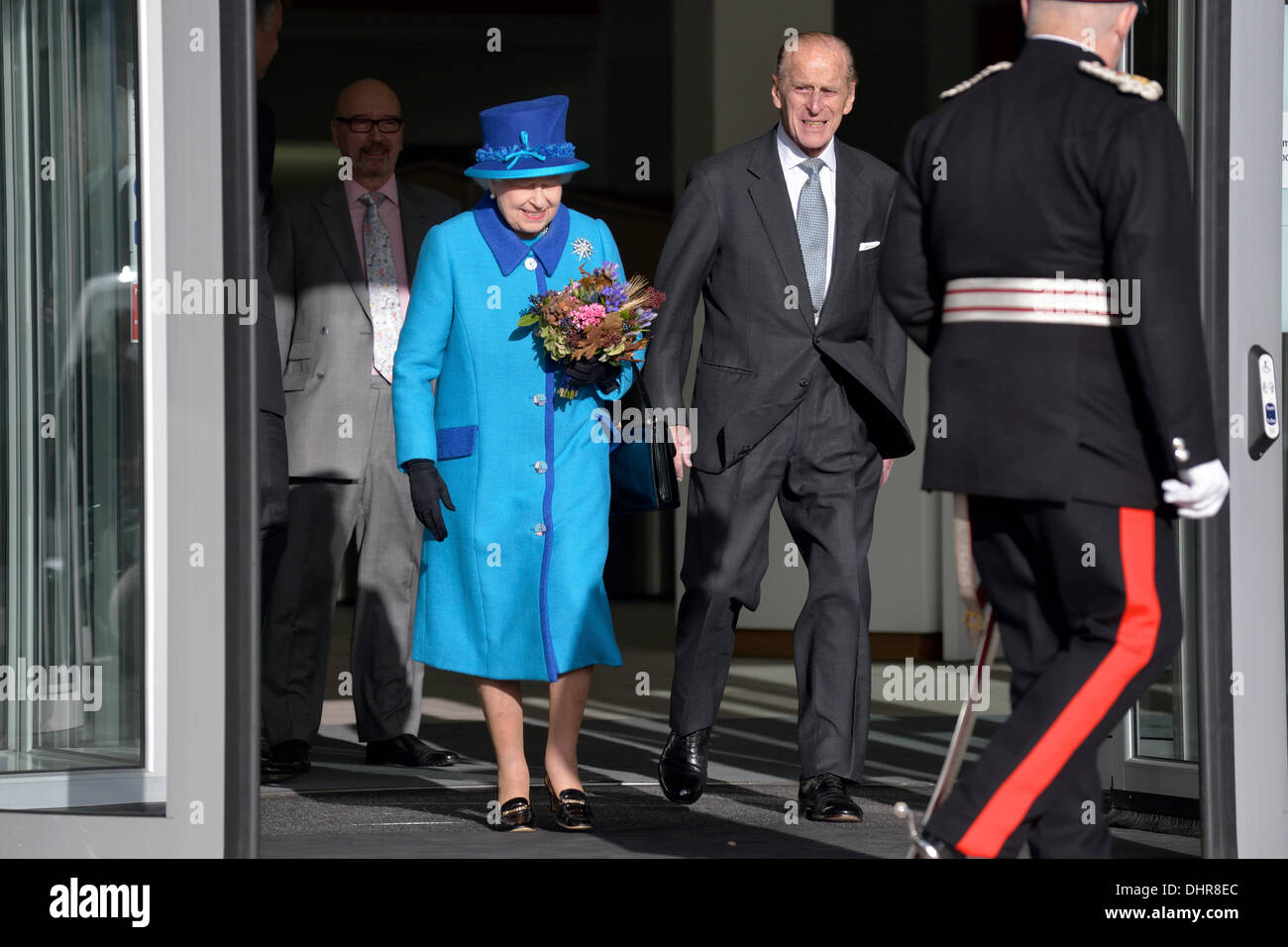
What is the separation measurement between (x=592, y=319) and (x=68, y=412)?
53.2 inches

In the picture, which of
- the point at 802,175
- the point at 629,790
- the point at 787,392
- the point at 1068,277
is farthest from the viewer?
the point at 629,790

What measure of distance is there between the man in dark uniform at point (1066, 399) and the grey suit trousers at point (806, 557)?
1788mm

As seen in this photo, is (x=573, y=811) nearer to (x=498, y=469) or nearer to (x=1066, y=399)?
(x=498, y=469)

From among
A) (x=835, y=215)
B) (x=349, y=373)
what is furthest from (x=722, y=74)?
(x=835, y=215)

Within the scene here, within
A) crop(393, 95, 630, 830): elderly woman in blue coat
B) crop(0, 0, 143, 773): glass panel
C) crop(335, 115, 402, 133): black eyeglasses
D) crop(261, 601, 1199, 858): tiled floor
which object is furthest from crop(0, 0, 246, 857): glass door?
crop(335, 115, 402, 133): black eyeglasses

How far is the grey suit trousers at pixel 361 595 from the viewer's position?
6.83 m

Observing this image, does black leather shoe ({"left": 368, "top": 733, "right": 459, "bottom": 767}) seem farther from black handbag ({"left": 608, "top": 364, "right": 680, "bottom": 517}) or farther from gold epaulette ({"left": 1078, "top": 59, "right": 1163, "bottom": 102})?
gold epaulette ({"left": 1078, "top": 59, "right": 1163, "bottom": 102})

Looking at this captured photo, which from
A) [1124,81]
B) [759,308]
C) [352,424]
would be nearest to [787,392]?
[759,308]

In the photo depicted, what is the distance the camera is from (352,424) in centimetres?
691

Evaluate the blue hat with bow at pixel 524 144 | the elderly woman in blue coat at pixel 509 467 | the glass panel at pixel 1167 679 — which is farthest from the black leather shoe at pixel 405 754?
the glass panel at pixel 1167 679

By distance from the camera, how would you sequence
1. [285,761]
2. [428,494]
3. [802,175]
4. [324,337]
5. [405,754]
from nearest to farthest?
1. [428,494]
2. [802,175]
3. [285,761]
4. [405,754]
5. [324,337]

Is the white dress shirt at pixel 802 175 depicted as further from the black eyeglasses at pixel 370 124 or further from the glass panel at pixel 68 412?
the glass panel at pixel 68 412

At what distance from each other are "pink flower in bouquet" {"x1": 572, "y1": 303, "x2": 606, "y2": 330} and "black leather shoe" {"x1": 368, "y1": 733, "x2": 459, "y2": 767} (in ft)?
6.60
